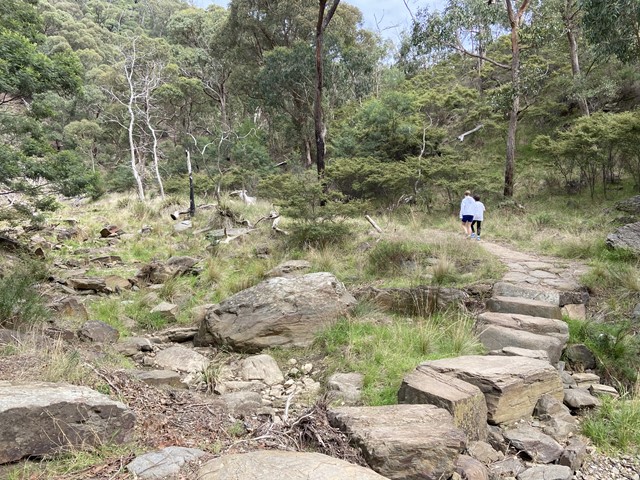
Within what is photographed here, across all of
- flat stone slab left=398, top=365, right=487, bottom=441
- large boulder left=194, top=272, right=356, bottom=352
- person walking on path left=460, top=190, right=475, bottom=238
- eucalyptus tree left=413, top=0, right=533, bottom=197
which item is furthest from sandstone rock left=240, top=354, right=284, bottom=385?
eucalyptus tree left=413, top=0, right=533, bottom=197

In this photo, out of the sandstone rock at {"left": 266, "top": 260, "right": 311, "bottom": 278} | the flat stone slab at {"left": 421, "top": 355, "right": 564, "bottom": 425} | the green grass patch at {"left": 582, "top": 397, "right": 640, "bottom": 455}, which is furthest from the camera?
the sandstone rock at {"left": 266, "top": 260, "right": 311, "bottom": 278}

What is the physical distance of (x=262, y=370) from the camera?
16.3 feet

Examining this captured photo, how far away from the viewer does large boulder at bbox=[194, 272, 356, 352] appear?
18.8ft

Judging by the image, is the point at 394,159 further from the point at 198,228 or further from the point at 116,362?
the point at 116,362

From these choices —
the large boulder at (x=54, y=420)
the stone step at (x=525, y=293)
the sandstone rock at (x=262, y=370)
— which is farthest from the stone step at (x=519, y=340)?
the large boulder at (x=54, y=420)

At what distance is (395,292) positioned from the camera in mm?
6715

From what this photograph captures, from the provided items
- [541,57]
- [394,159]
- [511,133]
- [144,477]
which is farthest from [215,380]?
[541,57]

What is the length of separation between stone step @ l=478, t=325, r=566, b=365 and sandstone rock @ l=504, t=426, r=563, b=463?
4.71ft

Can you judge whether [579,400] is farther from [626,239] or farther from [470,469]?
[626,239]

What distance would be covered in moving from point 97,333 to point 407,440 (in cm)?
467


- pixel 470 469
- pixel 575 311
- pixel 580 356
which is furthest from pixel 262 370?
pixel 575 311

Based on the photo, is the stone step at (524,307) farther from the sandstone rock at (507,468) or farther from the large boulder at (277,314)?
the sandstone rock at (507,468)

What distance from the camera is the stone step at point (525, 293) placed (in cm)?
618

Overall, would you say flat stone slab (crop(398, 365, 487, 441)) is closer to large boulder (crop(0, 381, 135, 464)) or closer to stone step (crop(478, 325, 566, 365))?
stone step (crop(478, 325, 566, 365))
